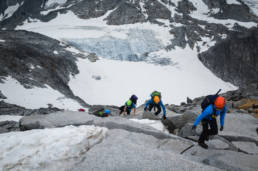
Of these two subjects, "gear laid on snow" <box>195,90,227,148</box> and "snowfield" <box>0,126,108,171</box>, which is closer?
"snowfield" <box>0,126,108,171</box>

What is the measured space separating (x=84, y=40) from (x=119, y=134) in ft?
160

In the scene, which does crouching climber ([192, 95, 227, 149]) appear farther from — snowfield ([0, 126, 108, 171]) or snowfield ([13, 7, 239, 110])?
snowfield ([13, 7, 239, 110])

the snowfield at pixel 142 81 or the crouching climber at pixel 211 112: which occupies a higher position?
the crouching climber at pixel 211 112

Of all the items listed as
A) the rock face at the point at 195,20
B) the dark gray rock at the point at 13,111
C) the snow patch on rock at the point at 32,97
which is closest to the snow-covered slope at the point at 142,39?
the rock face at the point at 195,20

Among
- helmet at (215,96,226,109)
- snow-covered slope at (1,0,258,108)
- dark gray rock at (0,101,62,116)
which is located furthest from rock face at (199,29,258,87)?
helmet at (215,96,226,109)

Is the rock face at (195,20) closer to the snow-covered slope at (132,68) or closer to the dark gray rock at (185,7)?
the dark gray rock at (185,7)

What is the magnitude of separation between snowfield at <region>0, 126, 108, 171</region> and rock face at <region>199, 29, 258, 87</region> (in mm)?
57616

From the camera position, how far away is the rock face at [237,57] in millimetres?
56031

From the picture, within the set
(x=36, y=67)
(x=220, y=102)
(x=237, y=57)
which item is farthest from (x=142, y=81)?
(x=237, y=57)

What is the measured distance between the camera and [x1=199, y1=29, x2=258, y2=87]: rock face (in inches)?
2206

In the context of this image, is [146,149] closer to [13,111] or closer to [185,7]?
[13,111]

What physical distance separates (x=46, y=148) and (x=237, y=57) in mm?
69271

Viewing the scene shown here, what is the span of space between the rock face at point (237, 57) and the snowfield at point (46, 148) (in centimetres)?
5762

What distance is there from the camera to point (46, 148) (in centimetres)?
394
